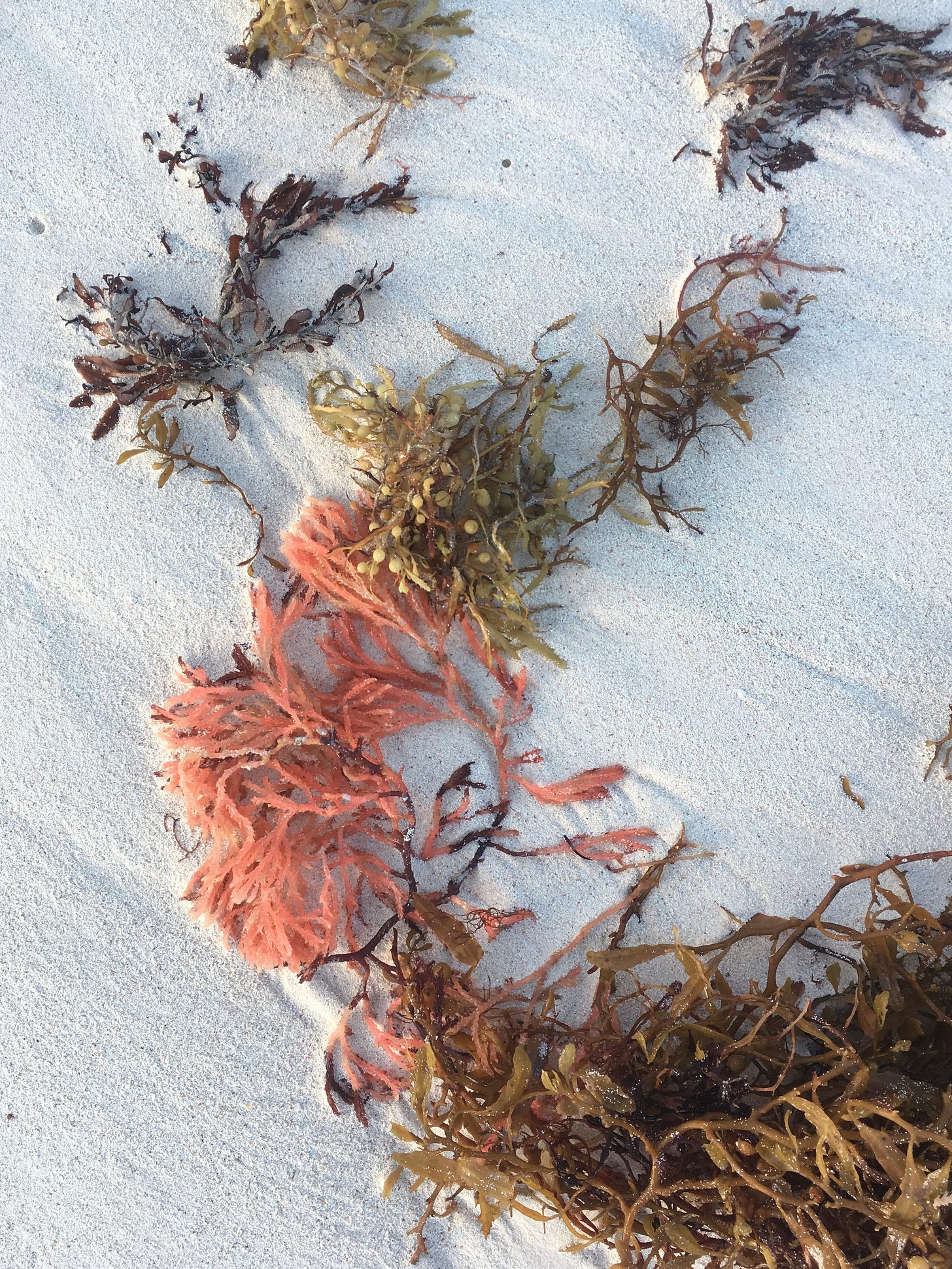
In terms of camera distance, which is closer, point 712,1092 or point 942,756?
point 712,1092

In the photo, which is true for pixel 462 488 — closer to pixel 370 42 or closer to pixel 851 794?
pixel 370 42

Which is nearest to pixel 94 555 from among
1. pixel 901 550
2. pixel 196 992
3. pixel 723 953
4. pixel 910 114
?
pixel 196 992

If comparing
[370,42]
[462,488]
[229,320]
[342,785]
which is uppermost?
[370,42]

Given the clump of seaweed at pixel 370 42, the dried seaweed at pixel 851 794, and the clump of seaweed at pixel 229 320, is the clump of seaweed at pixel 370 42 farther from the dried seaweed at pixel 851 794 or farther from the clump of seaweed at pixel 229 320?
the dried seaweed at pixel 851 794

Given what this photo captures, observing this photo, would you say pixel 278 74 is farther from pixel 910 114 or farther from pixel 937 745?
pixel 937 745

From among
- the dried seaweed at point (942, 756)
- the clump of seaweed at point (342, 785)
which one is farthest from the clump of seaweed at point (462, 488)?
the dried seaweed at point (942, 756)

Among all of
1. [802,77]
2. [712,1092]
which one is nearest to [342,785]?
[712,1092]
